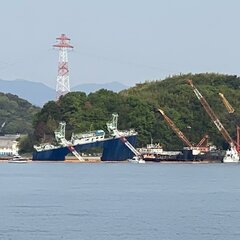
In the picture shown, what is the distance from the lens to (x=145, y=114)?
176 meters

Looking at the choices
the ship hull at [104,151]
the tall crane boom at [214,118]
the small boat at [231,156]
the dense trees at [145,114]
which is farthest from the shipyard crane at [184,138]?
the ship hull at [104,151]

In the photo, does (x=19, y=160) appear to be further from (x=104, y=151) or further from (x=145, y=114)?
(x=145, y=114)

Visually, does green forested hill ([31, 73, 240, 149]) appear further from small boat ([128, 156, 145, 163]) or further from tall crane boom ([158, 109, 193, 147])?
small boat ([128, 156, 145, 163])

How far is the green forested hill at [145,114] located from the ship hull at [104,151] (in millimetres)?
4040

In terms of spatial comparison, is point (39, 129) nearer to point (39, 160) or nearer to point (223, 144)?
point (39, 160)

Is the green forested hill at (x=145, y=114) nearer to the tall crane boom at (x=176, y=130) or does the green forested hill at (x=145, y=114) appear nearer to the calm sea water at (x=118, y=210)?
the tall crane boom at (x=176, y=130)

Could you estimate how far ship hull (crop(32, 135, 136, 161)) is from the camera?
553 feet

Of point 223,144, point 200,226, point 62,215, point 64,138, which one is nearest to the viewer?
point 200,226

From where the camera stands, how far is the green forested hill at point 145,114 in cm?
17562

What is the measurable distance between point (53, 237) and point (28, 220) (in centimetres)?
773

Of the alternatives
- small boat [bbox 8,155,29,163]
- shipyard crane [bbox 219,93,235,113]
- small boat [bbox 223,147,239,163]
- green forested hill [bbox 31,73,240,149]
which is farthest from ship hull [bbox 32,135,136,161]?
shipyard crane [bbox 219,93,235,113]

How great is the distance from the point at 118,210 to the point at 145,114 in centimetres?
10549

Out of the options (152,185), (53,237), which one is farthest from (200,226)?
(152,185)

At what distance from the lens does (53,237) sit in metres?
56.7
